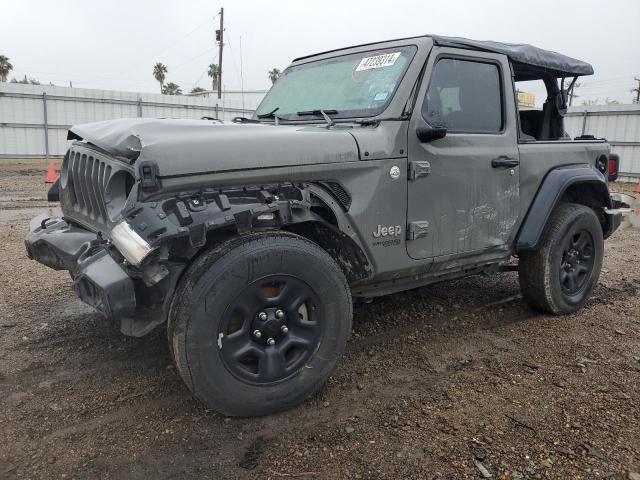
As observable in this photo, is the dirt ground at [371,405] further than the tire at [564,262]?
No

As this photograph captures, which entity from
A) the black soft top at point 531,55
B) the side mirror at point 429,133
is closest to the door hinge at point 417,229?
the side mirror at point 429,133

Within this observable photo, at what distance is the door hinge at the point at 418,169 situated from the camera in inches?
129

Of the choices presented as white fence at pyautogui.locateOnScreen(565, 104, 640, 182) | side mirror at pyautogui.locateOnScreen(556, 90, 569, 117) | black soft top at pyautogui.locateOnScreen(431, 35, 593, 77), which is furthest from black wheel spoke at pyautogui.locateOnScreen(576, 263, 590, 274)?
white fence at pyautogui.locateOnScreen(565, 104, 640, 182)

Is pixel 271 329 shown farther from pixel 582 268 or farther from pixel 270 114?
pixel 582 268

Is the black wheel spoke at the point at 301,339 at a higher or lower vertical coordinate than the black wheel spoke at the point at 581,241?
lower

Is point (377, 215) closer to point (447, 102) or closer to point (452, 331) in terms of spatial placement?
point (447, 102)

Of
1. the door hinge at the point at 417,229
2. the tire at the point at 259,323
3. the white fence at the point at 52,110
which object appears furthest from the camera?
the white fence at the point at 52,110

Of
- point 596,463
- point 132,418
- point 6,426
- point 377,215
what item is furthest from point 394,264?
point 6,426

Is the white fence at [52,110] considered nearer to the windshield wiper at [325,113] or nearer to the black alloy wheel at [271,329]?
the windshield wiper at [325,113]

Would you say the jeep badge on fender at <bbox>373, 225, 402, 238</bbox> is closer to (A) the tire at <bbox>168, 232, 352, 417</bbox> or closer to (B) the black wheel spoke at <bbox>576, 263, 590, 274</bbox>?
(A) the tire at <bbox>168, 232, 352, 417</bbox>

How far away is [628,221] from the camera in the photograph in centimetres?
970

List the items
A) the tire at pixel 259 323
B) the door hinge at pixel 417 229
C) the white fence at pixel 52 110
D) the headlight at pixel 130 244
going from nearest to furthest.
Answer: the headlight at pixel 130 244, the tire at pixel 259 323, the door hinge at pixel 417 229, the white fence at pixel 52 110

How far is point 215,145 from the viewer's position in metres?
2.68

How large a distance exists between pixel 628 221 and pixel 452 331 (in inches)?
286
